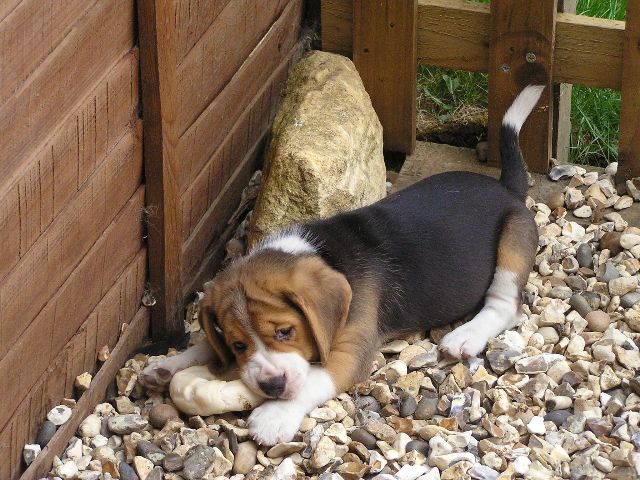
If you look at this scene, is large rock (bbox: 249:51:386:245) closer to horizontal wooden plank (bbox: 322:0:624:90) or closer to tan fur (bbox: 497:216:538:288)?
horizontal wooden plank (bbox: 322:0:624:90)

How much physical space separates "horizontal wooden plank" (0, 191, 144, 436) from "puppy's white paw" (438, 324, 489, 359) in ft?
4.05

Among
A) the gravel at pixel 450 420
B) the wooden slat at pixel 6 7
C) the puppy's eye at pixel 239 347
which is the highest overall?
the wooden slat at pixel 6 7

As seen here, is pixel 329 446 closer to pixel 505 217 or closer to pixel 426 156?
pixel 505 217

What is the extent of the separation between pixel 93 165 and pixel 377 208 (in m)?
1.24

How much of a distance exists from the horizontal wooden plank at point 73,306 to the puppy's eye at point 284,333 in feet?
2.32

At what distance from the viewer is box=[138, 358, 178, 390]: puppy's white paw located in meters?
4.27

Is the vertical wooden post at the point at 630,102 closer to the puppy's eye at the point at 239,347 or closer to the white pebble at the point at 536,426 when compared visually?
the white pebble at the point at 536,426

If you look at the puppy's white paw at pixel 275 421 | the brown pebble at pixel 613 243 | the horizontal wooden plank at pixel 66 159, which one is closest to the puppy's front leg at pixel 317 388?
the puppy's white paw at pixel 275 421

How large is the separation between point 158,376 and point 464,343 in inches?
46.6

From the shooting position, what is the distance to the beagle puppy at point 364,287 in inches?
156

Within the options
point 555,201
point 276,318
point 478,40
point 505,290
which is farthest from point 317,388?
point 478,40

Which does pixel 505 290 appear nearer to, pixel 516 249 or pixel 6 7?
pixel 516 249

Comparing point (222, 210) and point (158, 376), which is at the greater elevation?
point (222, 210)

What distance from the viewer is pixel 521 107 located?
16.5 ft
